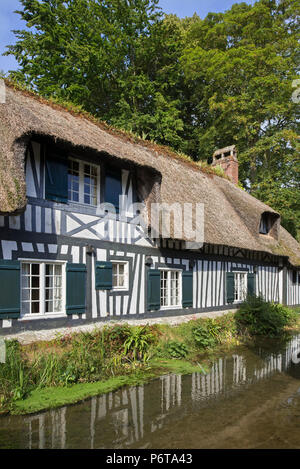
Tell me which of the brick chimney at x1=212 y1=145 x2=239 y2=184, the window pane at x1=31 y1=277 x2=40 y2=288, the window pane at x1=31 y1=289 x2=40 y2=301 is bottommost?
the window pane at x1=31 y1=289 x2=40 y2=301

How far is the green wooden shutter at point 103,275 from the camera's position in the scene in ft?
26.8

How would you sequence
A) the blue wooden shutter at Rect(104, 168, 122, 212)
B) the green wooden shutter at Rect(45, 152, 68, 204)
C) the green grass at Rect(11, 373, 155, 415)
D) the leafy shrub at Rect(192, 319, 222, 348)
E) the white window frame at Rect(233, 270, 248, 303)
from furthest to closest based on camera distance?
the white window frame at Rect(233, 270, 248, 303)
the leafy shrub at Rect(192, 319, 222, 348)
the blue wooden shutter at Rect(104, 168, 122, 212)
the green wooden shutter at Rect(45, 152, 68, 204)
the green grass at Rect(11, 373, 155, 415)

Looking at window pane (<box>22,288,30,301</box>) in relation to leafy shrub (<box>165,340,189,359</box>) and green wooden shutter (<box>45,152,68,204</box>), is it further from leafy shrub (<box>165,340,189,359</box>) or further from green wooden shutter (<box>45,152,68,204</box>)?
leafy shrub (<box>165,340,189,359</box>)

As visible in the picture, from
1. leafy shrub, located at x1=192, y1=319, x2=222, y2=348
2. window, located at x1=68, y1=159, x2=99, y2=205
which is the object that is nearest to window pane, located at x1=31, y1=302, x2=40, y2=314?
window, located at x1=68, y1=159, x2=99, y2=205

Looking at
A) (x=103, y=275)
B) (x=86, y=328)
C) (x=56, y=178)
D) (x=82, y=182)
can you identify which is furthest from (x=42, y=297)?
(x=82, y=182)

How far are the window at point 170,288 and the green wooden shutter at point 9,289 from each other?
183 inches

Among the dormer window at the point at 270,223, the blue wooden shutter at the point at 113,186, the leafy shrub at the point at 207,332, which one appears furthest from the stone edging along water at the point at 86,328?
the dormer window at the point at 270,223

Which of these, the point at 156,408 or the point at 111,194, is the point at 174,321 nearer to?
the point at 111,194

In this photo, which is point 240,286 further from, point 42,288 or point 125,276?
point 42,288

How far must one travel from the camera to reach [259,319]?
12.0m

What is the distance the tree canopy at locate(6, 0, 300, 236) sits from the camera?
1833 centimetres

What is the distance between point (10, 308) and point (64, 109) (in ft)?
19.8

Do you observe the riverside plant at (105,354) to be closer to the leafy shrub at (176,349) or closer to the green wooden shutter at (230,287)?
the leafy shrub at (176,349)
